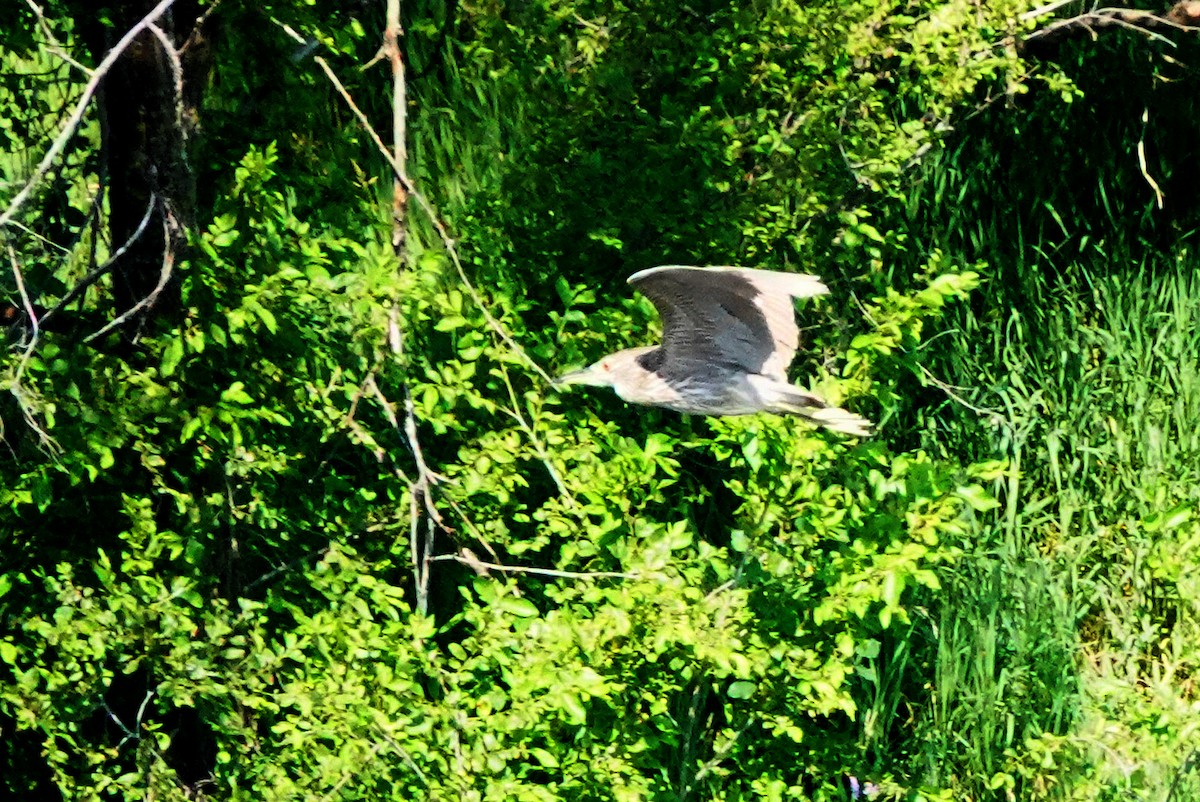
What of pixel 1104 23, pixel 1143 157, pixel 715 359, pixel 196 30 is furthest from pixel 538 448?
pixel 1143 157

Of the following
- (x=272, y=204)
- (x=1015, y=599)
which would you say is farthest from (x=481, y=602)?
(x=1015, y=599)

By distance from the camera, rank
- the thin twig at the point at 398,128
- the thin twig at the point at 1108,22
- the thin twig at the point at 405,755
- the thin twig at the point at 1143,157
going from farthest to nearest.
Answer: the thin twig at the point at 1143,157
the thin twig at the point at 1108,22
the thin twig at the point at 405,755
the thin twig at the point at 398,128

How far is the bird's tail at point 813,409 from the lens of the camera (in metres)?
3.03

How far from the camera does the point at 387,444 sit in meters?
3.42

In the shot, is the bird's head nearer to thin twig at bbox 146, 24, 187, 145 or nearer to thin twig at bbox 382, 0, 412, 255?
thin twig at bbox 382, 0, 412, 255

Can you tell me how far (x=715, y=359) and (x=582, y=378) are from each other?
1.09 ft

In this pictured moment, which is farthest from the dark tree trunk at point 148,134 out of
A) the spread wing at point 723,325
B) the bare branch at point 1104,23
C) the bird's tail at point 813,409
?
the bare branch at point 1104,23


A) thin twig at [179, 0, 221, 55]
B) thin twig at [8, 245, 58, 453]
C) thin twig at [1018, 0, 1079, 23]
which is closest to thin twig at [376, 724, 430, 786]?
thin twig at [8, 245, 58, 453]

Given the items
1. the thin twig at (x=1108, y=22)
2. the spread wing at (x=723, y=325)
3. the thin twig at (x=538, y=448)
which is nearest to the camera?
the thin twig at (x=538, y=448)

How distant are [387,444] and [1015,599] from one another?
1.53 metres

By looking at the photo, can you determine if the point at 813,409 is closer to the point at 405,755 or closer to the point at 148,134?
the point at 405,755

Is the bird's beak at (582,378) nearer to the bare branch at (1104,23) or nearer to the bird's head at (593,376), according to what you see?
the bird's head at (593,376)

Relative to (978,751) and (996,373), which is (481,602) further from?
(996,373)

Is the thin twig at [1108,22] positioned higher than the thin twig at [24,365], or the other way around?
the thin twig at [1108,22]
